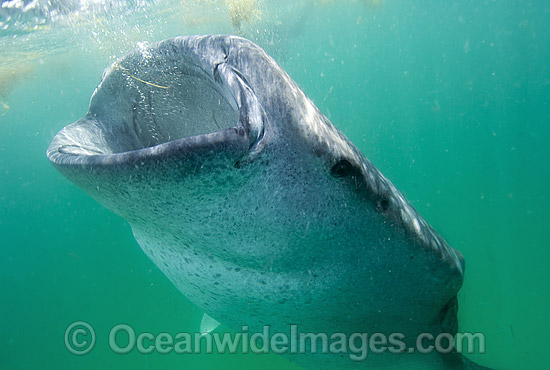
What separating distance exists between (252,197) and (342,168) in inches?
15.3

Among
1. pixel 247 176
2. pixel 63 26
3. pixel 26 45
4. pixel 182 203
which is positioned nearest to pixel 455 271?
pixel 247 176

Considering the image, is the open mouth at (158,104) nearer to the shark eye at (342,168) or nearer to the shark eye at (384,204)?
the shark eye at (342,168)

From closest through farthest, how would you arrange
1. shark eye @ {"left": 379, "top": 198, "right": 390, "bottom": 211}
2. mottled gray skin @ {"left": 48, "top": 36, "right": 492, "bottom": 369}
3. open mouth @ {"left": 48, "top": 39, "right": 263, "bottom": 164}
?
mottled gray skin @ {"left": 48, "top": 36, "right": 492, "bottom": 369}
open mouth @ {"left": 48, "top": 39, "right": 263, "bottom": 164}
shark eye @ {"left": 379, "top": 198, "right": 390, "bottom": 211}

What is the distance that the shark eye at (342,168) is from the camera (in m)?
1.30

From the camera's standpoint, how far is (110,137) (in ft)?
5.65

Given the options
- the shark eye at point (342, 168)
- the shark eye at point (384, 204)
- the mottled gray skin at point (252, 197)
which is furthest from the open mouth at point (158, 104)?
the shark eye at point (384, 204)

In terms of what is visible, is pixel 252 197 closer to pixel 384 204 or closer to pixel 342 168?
pixel 342 168

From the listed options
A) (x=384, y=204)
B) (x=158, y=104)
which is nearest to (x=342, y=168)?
(x=384, y=204)

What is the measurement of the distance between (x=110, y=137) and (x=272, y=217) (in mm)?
1029

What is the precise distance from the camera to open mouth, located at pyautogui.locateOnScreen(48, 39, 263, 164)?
4.04 ft

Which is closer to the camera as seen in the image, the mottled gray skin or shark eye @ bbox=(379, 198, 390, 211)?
the mottled gray skin

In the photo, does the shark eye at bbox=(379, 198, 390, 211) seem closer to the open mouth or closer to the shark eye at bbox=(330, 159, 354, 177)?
the shark eye at bbox=(330, 159, 354, 177)

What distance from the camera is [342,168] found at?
1.32 metres

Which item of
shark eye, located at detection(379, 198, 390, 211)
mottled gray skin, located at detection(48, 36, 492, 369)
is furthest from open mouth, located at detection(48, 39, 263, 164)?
shark eye, located at detection(379, 198, 390, 211)
